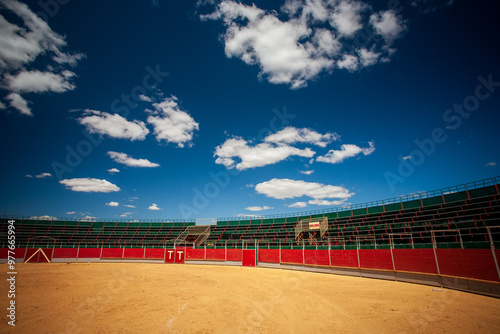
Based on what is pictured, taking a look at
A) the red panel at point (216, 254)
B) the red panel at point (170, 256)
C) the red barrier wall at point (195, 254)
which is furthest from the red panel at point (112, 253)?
the red panel at point (216, 254)

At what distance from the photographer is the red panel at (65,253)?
32719 millimetres

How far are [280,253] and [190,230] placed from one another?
2865 cm

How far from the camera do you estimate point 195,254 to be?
1288 inches

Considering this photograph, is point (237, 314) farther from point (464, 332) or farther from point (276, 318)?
point (464, 332)

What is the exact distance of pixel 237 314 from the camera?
344 inches

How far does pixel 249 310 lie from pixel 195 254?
25604 millimetres

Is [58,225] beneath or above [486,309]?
above

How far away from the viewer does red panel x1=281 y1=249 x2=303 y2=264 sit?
80.5ft

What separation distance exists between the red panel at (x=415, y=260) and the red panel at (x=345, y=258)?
3.54 meters

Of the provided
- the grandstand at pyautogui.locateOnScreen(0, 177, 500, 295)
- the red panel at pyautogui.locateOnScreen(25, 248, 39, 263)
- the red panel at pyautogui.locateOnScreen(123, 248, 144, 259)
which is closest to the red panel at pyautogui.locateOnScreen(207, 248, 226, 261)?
the grandstand at pyautogui.locateOnScreen(0, 177, 500, 295)

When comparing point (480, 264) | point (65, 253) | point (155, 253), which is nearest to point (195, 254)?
point (155, 253)

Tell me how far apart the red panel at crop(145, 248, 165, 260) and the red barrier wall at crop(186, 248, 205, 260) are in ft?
12.8

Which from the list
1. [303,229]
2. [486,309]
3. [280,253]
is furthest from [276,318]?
[303,229]

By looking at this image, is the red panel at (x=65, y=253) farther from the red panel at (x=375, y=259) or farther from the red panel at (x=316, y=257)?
the red panel at (x=375, y=259)
